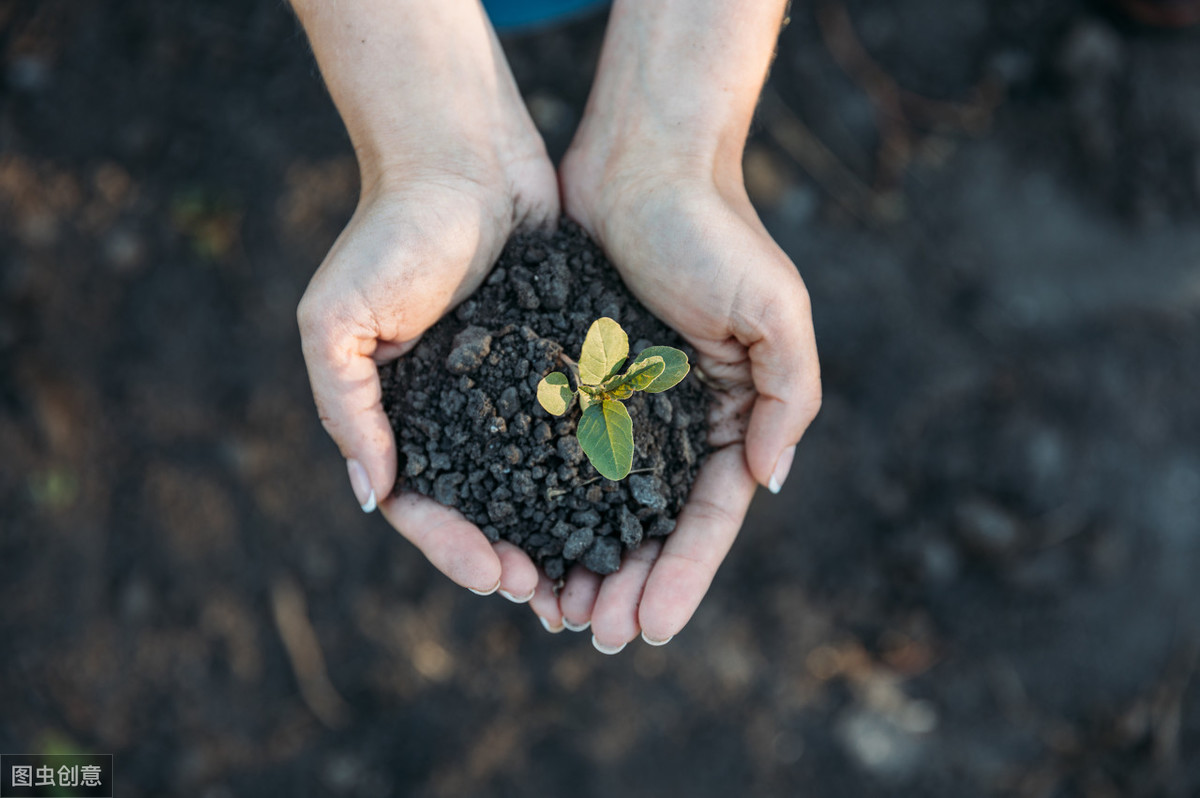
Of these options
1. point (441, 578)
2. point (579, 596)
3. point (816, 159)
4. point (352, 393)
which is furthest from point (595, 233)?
point (441, 578)

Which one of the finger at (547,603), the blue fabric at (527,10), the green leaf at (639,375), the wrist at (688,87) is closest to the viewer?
the green leaf at (639,375)

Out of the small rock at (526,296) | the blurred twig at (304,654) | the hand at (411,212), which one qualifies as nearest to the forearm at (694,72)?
the hand at (411,212)

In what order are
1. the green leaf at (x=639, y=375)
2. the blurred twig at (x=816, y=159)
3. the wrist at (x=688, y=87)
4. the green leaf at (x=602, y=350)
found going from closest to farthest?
the green leaf at (x=602, y=350), the green leaf at (x=639, y=375), the wrist at (x=688, y=87), the blurred twig at (x=816, y=159)

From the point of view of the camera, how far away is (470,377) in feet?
9.75

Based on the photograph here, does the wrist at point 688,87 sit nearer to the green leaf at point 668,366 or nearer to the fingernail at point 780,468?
the green leaf at point 668,366

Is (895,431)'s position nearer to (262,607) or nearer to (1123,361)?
(1123,361)

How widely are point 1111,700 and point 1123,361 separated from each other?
1841 mm

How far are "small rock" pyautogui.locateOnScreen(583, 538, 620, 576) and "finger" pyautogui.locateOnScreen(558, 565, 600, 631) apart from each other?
6cm

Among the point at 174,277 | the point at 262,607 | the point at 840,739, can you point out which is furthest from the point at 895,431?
the point at 174,277

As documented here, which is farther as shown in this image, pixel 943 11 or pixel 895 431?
pixel 943 11

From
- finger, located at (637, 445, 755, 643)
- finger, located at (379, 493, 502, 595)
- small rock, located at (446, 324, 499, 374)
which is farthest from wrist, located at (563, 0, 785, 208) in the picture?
finger, located at (379, 493, 502, 595)

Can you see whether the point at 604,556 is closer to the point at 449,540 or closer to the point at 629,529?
the point at 629,529

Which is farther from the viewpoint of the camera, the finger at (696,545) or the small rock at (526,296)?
the small rock at (526,296)

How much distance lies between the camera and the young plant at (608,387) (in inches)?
106
